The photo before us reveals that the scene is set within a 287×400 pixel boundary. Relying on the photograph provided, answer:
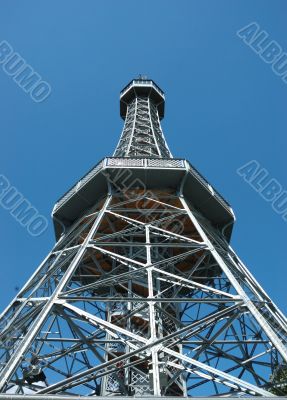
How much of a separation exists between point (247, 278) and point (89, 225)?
20.1ft

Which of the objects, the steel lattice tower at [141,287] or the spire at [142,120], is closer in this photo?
the steel lattice tower at [141,287]

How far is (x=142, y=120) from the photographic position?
30109 mm

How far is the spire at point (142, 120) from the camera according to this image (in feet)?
79.8

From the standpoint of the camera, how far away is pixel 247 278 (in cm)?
1427

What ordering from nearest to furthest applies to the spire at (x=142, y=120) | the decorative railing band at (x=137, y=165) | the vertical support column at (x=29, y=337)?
the vertical support column at (x=29, y=337)
the decorative railing band at (x=137, y=165)
the spire at (x=142, y=120)

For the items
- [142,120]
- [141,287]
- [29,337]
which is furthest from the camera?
[142,120]

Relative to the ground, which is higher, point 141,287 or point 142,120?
point 142,120

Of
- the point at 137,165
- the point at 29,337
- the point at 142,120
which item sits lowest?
the point at 29,337

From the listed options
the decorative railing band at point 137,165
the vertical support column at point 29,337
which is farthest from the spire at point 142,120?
the vertical support column at point 29,337

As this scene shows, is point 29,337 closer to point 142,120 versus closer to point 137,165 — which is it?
point 137,165

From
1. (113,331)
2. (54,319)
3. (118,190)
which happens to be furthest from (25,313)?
(118,190)

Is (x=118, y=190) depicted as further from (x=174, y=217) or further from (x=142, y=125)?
(x=142, y=125)

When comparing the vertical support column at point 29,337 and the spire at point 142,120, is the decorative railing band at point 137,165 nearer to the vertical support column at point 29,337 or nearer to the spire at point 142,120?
the spire at point 142,120

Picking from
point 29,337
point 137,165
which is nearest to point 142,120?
point 137,165
